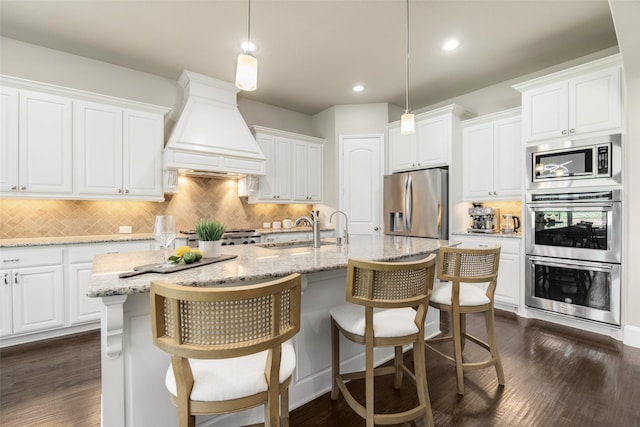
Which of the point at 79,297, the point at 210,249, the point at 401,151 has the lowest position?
the point at 79,297

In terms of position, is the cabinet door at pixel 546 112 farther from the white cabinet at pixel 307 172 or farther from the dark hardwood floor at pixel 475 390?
the white cabinet at pixel 307 172

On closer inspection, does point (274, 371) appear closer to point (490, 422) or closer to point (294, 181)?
point (490, 422)

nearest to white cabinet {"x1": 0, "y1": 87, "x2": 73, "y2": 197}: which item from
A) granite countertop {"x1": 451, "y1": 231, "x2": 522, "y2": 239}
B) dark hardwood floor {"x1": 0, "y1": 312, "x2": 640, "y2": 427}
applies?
dark hardwood floor {"x1": 0, "y1": 312, "x2": 640, "y2": 427}

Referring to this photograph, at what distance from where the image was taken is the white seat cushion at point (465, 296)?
2010 mm

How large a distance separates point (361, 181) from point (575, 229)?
278 centimetres

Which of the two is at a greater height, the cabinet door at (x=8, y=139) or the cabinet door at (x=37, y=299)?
the cabinet door at (x=8, y=139)

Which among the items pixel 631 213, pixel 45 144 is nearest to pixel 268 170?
pixel 45 144

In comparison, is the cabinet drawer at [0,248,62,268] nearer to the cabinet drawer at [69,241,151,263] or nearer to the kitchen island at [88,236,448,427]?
the cabinet drawer at [69,241,151,263]

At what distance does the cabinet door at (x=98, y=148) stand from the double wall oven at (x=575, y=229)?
15.3 feet

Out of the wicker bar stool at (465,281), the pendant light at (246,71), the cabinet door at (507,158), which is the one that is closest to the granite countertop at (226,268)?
the wicker bar stool at (465,281)

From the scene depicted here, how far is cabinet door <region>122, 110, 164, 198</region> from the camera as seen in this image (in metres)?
3.49

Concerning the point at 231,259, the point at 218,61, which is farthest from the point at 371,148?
the point at 231,259

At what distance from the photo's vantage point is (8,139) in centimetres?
284

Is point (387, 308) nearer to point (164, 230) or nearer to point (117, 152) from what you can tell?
point (164, 230)
